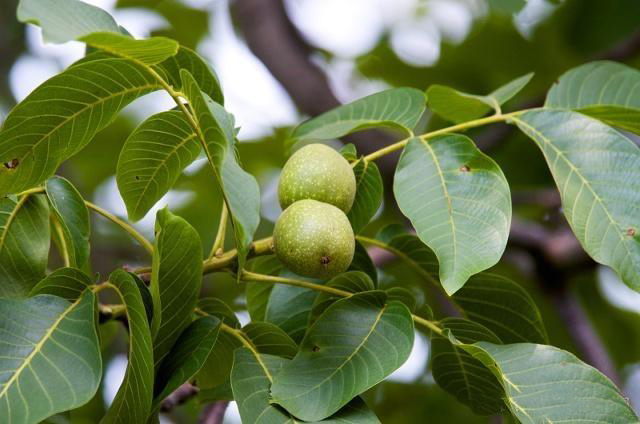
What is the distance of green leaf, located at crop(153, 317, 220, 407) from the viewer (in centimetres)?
89

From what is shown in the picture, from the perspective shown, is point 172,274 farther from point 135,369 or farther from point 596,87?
point 596,87

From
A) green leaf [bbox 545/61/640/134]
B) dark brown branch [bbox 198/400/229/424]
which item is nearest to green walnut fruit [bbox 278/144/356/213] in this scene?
green leaf [bbox 545/61/640/134]

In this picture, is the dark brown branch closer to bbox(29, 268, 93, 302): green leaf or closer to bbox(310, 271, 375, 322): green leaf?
bbox(310, 271, 375, 322): green leaf

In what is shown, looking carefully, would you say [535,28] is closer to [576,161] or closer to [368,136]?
[368,136]

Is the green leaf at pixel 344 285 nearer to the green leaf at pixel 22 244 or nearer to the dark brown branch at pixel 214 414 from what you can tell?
the green leaf at pixel 22 244

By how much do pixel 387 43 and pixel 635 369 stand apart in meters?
1.24

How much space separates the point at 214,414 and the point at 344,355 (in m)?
0.75

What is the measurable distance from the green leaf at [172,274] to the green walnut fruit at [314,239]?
0.31 ft

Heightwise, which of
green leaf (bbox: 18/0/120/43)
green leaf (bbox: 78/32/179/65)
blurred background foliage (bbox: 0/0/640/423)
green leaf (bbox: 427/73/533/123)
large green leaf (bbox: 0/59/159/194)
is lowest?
blurred background foliage (bbox: 0/0/640/423)

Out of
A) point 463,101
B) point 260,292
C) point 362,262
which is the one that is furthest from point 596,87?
point 260,292

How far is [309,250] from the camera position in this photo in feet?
2.98

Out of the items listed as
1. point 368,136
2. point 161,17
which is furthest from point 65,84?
point 161,17

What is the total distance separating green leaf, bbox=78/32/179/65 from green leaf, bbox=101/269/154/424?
0.22 m

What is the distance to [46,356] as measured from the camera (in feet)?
2.71
